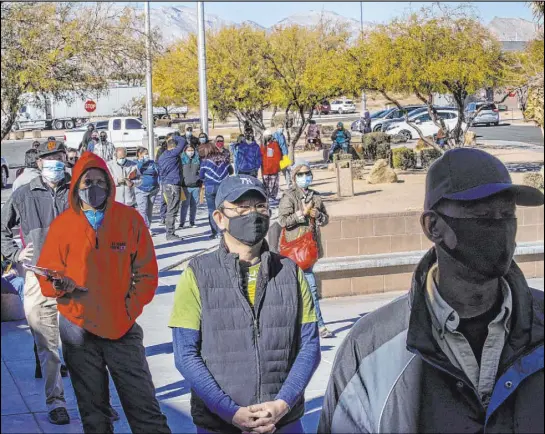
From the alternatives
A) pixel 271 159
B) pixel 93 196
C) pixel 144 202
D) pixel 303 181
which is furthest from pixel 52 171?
pixel 271 159

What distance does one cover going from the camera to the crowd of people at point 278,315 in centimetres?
251

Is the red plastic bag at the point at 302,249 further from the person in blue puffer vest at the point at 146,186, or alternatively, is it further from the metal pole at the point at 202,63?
the metal pole at the point at 202,63

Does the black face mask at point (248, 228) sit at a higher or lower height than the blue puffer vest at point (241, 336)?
higher

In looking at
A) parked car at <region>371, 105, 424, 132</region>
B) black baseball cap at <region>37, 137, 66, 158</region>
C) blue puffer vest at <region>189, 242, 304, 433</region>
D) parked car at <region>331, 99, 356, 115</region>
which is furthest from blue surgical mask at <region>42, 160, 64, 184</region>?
parked car at <region>331, 99, 356, 115</region>

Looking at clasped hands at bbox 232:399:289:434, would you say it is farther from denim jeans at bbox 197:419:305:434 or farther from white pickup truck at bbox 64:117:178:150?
white pickup truck at bbox 64:117:178:150

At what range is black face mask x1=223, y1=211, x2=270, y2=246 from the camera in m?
4.66

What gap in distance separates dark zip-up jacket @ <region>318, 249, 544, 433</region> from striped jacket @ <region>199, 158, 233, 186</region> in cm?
1346

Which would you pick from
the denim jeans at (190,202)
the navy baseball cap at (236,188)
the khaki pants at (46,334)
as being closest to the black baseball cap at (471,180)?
the navy baseball cap at (236,188)

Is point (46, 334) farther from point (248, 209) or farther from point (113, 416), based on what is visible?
point (248, 209)

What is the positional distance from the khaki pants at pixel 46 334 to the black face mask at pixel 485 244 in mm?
4705

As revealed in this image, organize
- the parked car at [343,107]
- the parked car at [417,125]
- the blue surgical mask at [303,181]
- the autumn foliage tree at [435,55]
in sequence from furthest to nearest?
the parked car at [343,107]
the parked car at [417,125]
the autumn foliage tree at [435,55]
the blue surgical mask at [303,181]

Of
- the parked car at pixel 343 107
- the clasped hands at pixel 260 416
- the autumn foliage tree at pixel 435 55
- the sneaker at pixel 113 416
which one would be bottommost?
the sneaker at pixel 113 416

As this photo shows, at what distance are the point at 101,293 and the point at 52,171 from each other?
1.35 metres

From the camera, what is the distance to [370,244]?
11.6 m
